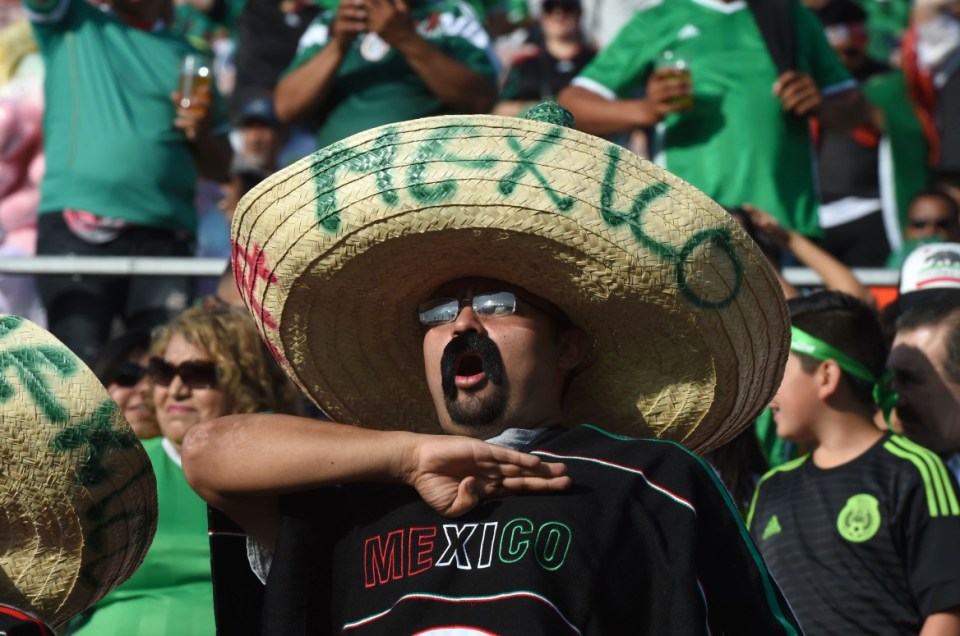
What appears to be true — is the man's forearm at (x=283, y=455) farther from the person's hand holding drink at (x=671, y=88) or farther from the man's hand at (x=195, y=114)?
the man's hand at (x=195, y=114)

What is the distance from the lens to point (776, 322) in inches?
120

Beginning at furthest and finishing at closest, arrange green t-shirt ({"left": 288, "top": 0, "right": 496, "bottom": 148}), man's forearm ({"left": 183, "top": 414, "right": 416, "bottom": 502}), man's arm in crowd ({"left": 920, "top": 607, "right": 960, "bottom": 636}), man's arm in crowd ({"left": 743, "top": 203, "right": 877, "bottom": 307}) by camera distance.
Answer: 1. green t-shirt ({"left": 288, "top": 0, "right": 496, "bottom": 148})
2. man's arm in crowd ({"left": 743, "top": 203, "right": 877, "bottom": 307})
3. man's arm in crowd ({"left": 920, "top": 607, "right": 960, "bottom": 636})
4. man's forearm ({"left": 183, "top": 414, "right": 416, "bottom": 502})

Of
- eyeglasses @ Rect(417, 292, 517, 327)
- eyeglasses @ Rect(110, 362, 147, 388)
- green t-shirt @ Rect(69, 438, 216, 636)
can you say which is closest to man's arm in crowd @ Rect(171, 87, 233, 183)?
eyeglasses @ Rect(110, 362, 147, 388)

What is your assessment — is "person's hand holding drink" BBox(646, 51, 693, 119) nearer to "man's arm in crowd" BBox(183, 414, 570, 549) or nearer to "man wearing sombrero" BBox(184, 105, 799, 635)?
"man wearing sombrero" BBox(184, 105, 799, 635)

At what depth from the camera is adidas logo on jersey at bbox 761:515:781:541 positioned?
4297 mm

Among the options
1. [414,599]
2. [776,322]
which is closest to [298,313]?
[414,599]

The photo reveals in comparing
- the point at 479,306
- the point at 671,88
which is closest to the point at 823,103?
the point at 671,88

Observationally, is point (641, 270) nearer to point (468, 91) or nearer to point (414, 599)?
point (414, 599)

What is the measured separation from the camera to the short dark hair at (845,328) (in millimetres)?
4578

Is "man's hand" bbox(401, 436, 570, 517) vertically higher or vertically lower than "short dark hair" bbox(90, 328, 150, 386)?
higher

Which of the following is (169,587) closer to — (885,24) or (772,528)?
(772,528)

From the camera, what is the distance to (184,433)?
482 centimetres

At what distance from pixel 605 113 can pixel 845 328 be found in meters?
2.01

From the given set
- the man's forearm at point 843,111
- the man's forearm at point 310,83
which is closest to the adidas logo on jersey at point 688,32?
the man's forearm at point 843,111
